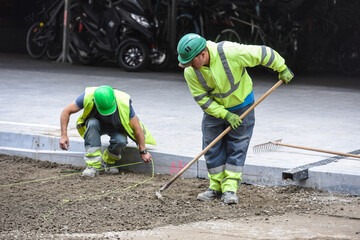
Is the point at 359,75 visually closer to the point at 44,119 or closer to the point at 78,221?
the point at 44,119

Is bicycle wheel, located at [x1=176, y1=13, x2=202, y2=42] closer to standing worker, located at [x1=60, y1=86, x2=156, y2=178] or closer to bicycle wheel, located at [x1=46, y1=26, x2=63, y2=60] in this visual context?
bicycle wheel, located at [x1=46, y1=26, x2=63, y2=60]

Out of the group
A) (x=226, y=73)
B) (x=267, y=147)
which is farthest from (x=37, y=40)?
(x=226, y=73)

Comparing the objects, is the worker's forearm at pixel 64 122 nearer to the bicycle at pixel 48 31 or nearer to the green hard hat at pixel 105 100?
the green hard hat at pixel 105 100

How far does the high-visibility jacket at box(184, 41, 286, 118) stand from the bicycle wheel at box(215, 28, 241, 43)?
974cm

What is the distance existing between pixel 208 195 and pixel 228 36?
33.4ft

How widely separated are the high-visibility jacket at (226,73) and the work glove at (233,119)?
0.13 ft

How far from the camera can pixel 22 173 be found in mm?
6539

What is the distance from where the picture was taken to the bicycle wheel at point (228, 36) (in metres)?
15.2

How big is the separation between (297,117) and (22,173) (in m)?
4.05

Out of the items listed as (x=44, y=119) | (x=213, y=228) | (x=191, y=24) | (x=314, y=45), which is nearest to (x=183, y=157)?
(x=213, y=228)

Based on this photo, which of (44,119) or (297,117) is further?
(297,117)

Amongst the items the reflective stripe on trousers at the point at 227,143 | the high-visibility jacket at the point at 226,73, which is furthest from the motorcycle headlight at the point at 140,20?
the high-visibility jacket at the point at 226,73

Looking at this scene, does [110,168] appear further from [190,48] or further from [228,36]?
[228,36]

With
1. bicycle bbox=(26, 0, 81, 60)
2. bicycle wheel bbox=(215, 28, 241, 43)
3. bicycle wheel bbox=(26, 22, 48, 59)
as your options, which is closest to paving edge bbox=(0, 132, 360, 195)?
bicycle wheel bbox=(215, 28, 241, 43)
